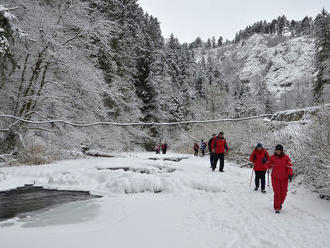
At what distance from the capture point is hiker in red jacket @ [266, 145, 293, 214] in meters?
6.08

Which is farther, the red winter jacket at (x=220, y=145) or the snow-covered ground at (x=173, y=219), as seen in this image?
the red winter jacket at (x=220, y=145)

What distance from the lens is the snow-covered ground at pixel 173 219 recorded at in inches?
161

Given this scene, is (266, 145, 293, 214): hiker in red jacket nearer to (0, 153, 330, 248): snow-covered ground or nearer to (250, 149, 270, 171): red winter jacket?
(0, 153, 330, 248): snow-covered ground

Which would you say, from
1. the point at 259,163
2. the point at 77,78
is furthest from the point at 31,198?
the point at 77,78

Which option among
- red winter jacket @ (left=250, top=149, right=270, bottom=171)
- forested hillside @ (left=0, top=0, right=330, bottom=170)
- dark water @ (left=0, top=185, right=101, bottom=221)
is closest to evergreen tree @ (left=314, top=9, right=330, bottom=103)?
forested hillside @ (left=0, top=0, right=330, bottom=170)

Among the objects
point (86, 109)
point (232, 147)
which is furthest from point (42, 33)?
point (232, 147)

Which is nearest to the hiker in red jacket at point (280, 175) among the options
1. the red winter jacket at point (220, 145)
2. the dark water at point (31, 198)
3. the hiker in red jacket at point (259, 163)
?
the hiker in red jacket at point (259, 163)

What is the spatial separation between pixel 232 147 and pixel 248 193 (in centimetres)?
1643

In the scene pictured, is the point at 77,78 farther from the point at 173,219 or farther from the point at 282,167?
the point at 282,167

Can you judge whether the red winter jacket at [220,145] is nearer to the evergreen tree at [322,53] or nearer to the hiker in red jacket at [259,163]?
the hiker in red jacket at [259,163]

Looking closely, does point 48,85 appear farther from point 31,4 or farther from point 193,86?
point 193,86

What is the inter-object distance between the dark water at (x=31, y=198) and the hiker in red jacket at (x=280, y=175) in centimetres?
466

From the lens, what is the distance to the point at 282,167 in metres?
6.40

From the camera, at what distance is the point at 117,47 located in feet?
90.4
